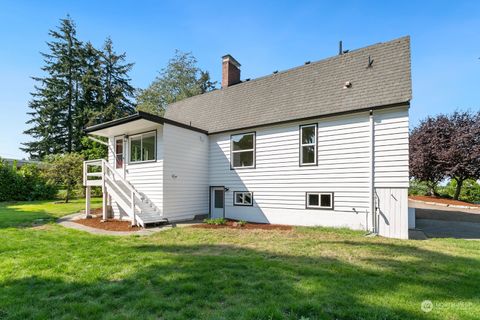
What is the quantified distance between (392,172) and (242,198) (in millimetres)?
5891

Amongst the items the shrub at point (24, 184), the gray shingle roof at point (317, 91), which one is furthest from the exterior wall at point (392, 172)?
the shrub at point (24, 184)

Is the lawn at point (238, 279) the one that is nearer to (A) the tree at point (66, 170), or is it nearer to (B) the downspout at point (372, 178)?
(B) the downspout at point (372, 178)

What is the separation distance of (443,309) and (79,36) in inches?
1696

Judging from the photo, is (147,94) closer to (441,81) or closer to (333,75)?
(333,75)

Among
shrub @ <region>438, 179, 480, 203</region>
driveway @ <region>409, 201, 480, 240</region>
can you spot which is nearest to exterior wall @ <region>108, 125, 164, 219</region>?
driveway @ <region>409, 201, 480, 240</region>

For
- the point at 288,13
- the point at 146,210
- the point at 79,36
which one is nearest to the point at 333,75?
the point at 288,13

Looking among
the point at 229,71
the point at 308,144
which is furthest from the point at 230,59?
the point at 308,144

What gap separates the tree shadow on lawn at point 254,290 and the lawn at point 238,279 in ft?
0.05

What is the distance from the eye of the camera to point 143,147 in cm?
1129

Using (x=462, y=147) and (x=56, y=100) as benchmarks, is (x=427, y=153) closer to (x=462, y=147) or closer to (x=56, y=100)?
(x=462, y=147)

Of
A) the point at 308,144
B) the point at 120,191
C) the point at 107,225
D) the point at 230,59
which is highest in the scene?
the point at 230,59

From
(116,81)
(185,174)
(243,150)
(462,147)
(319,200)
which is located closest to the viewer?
(319,200)

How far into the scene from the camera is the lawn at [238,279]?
3.01 m

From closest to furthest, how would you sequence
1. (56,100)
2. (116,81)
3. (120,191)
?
(120,191) → (56,100) → (116,81)
